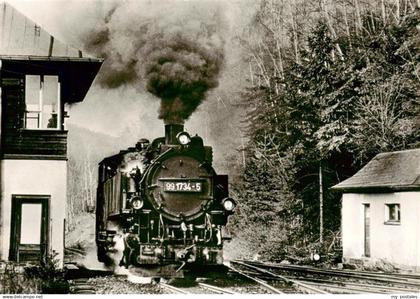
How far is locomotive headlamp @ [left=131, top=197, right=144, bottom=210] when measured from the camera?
11.4 m

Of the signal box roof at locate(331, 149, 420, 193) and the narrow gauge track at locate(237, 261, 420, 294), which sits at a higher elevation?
the signal box roof at locate(331, 149, 420, 193)

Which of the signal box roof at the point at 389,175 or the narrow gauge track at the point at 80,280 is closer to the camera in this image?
the narrow gauge track at the point at 80,280

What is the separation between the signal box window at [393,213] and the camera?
542 inches

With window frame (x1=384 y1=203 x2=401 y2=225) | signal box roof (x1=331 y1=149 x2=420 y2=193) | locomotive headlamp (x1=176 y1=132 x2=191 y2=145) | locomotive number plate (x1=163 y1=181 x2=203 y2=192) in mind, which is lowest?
window frame (x1=384 y1=203 x2=401 y2=225)

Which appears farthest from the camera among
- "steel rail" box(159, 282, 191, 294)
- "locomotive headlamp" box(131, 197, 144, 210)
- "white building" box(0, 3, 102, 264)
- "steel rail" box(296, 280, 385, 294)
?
"locomotive headlamp" box(131, 197, 144, 210)

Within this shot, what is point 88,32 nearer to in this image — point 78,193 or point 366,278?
point 366,278

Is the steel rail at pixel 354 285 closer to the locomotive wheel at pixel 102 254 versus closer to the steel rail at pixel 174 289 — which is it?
the steel rail at pixel 174 289

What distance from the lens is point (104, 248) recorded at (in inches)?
564

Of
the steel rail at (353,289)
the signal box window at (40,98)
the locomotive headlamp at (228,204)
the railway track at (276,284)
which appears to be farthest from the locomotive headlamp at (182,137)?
the steel rail at (353,289)

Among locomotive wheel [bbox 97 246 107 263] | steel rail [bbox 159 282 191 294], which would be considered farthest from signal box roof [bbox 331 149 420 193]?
locomotive wheel [bbox 97 246 107 263]

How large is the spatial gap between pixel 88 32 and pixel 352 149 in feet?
26.4

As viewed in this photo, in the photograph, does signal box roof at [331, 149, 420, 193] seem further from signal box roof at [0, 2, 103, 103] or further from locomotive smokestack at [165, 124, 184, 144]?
signal box roof at [0, 2, 103, 103]

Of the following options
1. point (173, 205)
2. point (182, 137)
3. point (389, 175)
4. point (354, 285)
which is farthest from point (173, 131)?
point (389, 175)

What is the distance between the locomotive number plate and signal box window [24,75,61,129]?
246cm
